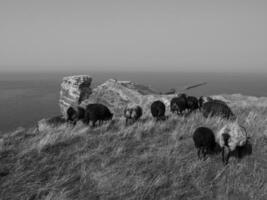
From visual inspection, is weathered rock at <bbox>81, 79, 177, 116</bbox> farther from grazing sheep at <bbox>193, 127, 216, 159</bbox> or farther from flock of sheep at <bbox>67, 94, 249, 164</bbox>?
grazing sheep at <bbox>193, 127, 216, 159</bbox>

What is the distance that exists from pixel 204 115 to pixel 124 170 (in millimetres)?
7800

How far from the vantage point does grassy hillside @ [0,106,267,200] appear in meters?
5.08

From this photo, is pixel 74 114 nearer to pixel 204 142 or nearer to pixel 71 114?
pixel 71 114

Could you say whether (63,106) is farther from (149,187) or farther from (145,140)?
(149,187)

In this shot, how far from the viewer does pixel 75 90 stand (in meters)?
39.3

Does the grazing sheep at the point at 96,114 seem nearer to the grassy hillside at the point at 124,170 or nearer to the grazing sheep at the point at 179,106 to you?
the grassy hillside at the point at 124,170

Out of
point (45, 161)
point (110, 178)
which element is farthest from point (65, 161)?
point (110, 178)

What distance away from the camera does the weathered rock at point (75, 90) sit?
38469 mm

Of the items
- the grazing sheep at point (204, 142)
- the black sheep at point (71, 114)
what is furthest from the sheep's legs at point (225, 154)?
the black sheep at point (71, 114)

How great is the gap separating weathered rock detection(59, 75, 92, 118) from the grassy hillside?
30.2 metres

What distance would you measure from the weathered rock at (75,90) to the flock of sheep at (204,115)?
24.4m

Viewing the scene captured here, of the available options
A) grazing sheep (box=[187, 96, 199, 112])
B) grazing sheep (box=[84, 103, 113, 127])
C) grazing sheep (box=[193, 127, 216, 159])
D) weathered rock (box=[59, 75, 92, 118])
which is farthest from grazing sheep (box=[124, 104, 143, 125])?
weathered rock (box=[59, 75, 92, 118])

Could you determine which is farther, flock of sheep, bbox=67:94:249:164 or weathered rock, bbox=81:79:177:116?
weathered rock, bbox=81:79:177:116

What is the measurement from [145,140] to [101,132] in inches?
Result: 81.8
